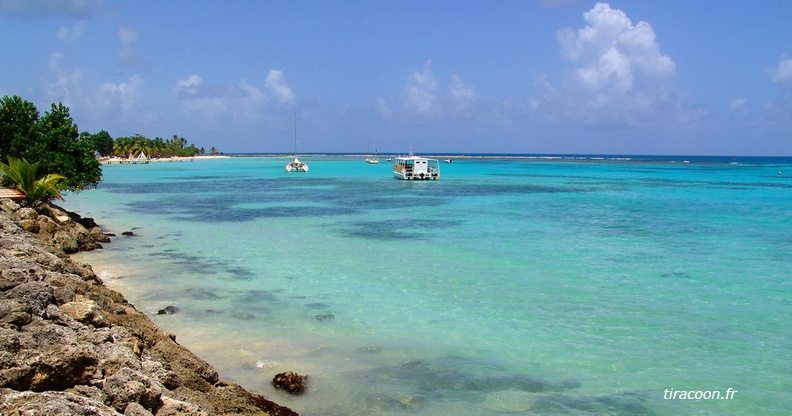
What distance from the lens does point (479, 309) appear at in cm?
1105

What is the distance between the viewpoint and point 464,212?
92.5 feet

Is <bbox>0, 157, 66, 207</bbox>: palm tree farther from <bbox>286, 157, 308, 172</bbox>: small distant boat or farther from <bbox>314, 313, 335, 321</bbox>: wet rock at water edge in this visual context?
<bbox>286, 157, 308, 172</bbox>: small distant boat

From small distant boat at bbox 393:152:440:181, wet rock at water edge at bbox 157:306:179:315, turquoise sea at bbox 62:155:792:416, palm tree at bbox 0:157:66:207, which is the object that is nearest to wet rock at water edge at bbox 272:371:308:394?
turquoise sea at bbox 62:155:792:416

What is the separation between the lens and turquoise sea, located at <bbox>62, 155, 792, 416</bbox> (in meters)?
7.47

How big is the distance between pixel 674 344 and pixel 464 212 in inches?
754

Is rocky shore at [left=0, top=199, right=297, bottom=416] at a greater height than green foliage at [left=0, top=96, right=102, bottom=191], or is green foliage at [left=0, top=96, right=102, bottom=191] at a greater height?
green foliage at [left=0, top=96, right=102, bottom=191]

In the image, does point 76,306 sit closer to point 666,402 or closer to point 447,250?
point 666,402

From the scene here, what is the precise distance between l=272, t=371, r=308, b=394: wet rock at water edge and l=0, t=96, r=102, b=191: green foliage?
1598 centimetres

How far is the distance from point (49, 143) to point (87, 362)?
60.0ft

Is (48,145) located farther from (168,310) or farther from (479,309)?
(479,309)

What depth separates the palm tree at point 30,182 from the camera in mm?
17688

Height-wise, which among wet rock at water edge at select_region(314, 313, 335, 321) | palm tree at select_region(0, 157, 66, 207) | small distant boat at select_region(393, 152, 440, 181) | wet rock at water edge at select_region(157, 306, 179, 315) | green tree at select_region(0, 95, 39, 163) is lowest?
wet rock at water edge at select_region(314, 313, 335, 321)

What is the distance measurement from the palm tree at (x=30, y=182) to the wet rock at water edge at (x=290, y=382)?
14.5m

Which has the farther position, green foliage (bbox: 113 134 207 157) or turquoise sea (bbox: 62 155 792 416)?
green foliage (bbox: 113 134 207 157)
